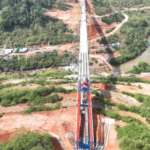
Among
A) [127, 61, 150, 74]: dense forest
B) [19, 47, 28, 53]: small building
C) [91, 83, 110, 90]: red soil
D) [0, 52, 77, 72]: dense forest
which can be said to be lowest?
[91, 83, 110, 90]: red soil

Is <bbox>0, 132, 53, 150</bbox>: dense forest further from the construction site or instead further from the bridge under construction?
the bridge under construction

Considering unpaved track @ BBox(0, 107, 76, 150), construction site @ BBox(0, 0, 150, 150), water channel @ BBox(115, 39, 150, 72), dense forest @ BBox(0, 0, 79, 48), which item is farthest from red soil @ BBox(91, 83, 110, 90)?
dense forest @ BBox(0, 0, 79, 48)

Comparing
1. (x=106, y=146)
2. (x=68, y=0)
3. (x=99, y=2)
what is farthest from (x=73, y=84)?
(x=99, y=2)

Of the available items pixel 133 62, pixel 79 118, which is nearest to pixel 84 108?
pixel 79 118

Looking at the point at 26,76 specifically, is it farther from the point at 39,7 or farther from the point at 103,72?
the point at 39,7

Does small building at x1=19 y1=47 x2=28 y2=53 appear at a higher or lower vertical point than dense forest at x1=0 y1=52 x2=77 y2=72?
higher
